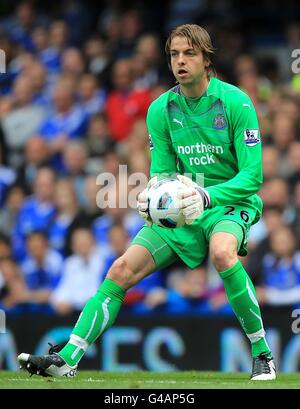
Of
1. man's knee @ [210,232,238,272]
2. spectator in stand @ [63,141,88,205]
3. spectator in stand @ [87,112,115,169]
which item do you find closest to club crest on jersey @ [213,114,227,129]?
man's knee @ [210,232,238,272]

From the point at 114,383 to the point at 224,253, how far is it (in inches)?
43.0

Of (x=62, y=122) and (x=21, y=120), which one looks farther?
(x=21, y=120)

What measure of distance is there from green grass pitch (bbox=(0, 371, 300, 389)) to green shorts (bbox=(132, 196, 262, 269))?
2.69 ft

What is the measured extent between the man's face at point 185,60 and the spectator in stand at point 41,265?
15.9ft

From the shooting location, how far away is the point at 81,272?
1153 cm

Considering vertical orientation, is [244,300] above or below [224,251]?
below

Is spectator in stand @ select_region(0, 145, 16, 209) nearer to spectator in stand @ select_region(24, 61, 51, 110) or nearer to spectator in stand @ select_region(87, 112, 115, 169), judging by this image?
spectator in stand @ select_region(87, 112, 115, 169)

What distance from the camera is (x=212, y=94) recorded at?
24.6 feet

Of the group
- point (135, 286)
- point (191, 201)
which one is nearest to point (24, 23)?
point (135, 286)

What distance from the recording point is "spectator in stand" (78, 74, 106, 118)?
45.1 ft

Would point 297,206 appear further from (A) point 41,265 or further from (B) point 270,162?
(A) point 41,265

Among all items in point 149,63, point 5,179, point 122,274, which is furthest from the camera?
point 149,63

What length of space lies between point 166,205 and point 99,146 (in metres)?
6.28
